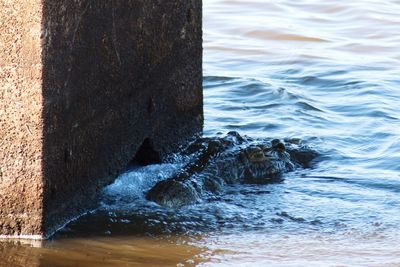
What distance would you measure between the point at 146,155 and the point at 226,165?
1.73 ft

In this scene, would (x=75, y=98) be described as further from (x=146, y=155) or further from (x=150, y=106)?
(x=146, y=155)

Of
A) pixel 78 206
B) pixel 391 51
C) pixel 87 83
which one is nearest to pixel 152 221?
pixel 78 206

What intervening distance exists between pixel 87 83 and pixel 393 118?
3362 mm

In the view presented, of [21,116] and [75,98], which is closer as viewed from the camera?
[21,116]

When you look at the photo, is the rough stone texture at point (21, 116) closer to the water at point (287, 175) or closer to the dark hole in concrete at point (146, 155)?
the water at point (287, 175)

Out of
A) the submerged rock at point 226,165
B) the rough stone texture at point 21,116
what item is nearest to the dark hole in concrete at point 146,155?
the submerged rock at point 226,165

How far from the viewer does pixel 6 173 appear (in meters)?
4.91

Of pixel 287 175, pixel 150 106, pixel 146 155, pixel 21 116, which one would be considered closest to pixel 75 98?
pixel 21 116

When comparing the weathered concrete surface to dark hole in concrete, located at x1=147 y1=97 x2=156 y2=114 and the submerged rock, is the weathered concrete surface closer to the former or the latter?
dark hole in concrete, located at x1=147 y1=97 x2=156 y2=114

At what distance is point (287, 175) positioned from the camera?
257 inches

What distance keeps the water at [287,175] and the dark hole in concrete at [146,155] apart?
0.07 metres

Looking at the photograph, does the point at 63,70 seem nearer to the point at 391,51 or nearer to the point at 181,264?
the point at 181,264

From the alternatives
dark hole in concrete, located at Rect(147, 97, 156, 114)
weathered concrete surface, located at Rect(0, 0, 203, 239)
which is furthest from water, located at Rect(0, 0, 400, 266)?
dark hole in concrete, located at Rect(147, 97, 156, 114)

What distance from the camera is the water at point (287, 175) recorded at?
5.09 meters
